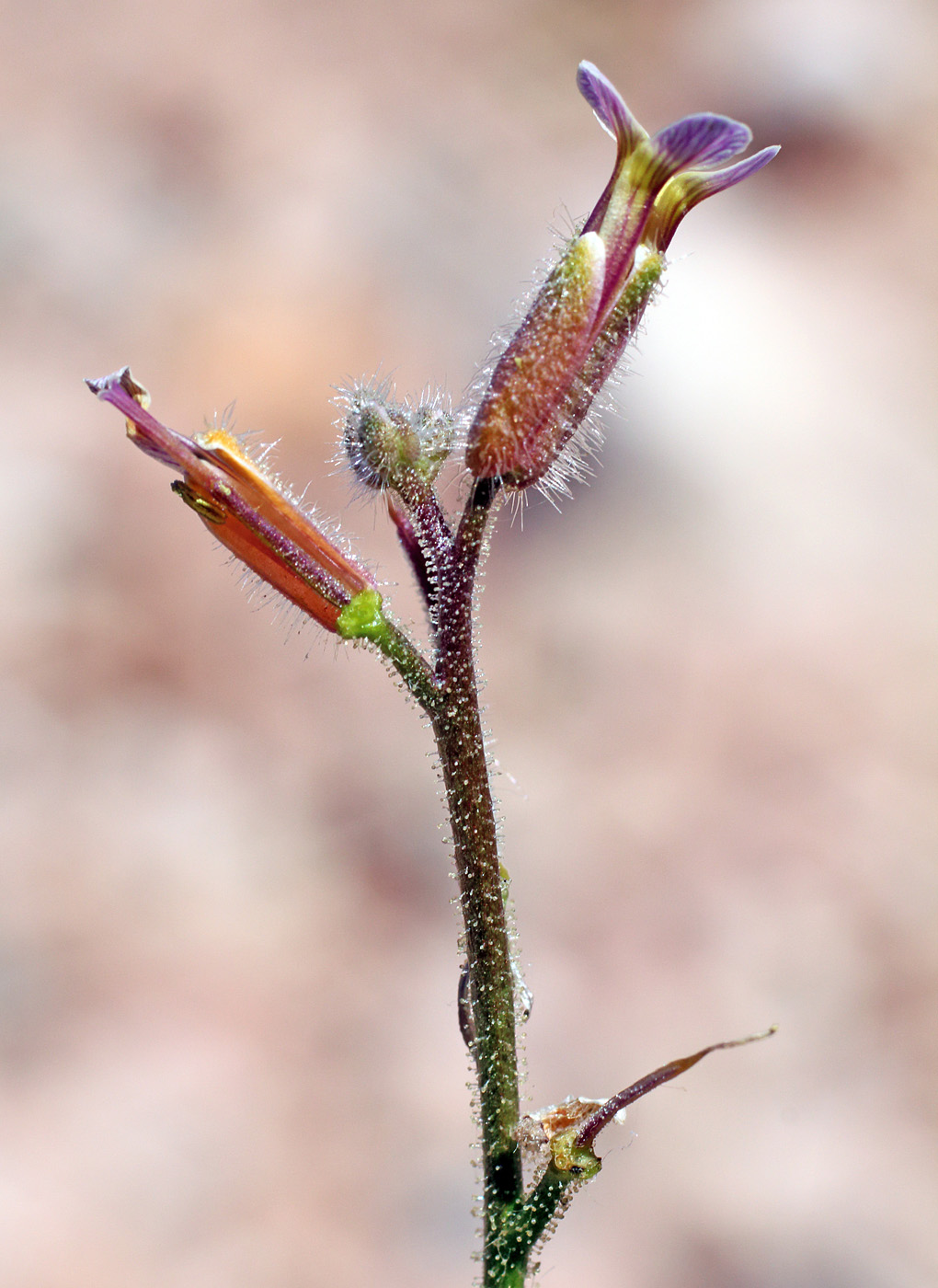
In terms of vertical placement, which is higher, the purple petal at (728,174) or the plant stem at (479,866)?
the purple petal at (728,174)

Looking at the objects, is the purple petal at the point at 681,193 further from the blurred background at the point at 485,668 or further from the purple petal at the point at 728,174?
the blurred background at the point at 485,668

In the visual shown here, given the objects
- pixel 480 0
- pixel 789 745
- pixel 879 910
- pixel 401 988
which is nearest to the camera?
pixel 401 988

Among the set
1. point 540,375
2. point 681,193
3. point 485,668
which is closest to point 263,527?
point 540,375

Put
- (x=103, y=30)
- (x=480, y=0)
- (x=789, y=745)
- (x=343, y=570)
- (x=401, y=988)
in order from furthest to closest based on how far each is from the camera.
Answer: (x=480, y=0), (x=103, y=30), (x=789, y=745), (x=401, y=988), (x=343, y=570)

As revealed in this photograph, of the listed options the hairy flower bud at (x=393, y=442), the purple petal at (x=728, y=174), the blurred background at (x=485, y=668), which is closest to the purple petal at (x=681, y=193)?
the purple petal at (x=728, y=174)

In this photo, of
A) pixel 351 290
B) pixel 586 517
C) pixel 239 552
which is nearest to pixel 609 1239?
pixel 586 517

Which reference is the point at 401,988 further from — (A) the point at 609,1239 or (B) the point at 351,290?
(B) the point at 351,290

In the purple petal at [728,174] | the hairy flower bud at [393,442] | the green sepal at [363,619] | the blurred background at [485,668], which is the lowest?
the green sepal at [363,619]

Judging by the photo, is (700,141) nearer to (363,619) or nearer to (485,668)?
(363,619)
